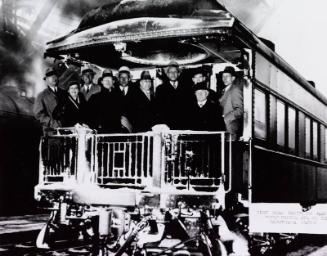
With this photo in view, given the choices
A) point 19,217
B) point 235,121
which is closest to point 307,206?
point 235,121

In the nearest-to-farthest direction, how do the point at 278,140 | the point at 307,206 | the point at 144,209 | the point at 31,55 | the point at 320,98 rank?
the point at 144,209, the point at 278,140, the point at 307,206, the point at 320,98, the point at 31,55

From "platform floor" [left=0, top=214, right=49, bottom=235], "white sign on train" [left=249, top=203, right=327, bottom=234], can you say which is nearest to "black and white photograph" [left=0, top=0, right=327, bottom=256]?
"white sign on train" [left=249, top=203, right=327, bottom=234]

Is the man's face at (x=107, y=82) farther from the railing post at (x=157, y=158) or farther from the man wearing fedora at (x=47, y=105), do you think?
the railing post at (x=157, y=158)

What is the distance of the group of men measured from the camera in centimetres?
721

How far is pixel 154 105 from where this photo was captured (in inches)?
295

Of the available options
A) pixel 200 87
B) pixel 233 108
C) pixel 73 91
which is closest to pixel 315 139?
pixel 233 108

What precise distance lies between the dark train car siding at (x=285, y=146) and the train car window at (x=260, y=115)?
46 mm

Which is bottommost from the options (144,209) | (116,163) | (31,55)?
(144,209)

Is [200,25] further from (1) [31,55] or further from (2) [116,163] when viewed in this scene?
(1) [31,55]

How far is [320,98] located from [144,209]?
6878mm

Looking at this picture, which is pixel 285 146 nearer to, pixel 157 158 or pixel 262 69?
pixel 262 69

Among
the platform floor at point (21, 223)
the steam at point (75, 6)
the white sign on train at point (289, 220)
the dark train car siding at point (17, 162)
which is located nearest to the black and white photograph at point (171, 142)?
the white sign on train at point (289, 220)

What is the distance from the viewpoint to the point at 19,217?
1349cm

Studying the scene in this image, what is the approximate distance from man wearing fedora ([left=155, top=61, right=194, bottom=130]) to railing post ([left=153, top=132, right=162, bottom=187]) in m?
0.54
